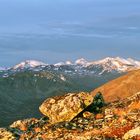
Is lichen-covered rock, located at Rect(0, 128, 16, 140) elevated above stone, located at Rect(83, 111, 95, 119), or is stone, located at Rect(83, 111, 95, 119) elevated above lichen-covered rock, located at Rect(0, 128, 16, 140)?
stone, located at Rect(83, 111, 95, 119)

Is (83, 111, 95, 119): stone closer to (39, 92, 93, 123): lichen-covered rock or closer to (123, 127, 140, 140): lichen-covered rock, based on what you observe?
(39, 92, 93, 123): lichen-covered rock

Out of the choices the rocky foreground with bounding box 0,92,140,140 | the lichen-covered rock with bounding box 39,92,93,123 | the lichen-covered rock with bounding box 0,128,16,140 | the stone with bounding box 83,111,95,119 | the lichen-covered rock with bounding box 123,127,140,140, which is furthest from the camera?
the lichen-covered rock with bounding box 39,92,93,123

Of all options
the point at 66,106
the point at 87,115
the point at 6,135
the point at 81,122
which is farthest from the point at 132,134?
the point at 6,135

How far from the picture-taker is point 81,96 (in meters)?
65.6

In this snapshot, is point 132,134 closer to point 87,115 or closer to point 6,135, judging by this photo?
Answer: point 87,115

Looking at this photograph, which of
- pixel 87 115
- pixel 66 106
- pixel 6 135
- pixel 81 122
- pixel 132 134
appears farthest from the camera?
pixel 66 106

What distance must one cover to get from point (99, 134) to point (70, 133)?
13.0 feet

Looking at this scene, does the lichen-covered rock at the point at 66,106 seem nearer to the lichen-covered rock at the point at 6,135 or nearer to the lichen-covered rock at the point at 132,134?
the lichen-covered rock at the point at 6,135

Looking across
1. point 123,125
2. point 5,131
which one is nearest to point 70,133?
point 123,125

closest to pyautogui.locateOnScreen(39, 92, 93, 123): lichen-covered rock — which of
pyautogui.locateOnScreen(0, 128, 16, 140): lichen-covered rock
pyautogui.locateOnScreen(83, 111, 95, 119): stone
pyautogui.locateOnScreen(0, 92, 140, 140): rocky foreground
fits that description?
pyautogui.locateOnScreen(0, 92, 140, 140): rocky foreground

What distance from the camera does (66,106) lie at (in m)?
64.3

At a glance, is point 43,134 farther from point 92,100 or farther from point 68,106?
point 92,100

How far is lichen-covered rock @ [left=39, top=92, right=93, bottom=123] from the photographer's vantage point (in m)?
64.0

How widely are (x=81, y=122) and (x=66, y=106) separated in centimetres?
465
